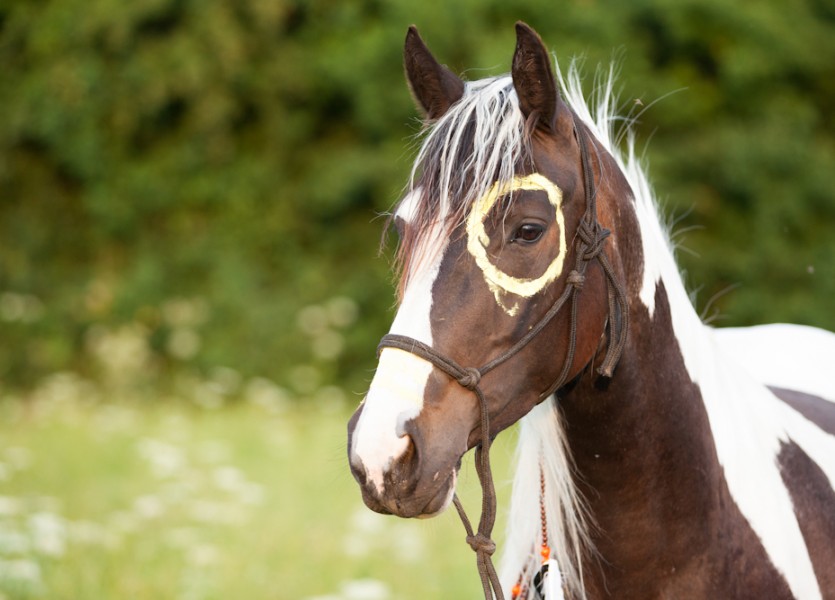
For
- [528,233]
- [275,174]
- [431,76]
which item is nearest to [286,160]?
[275,174]

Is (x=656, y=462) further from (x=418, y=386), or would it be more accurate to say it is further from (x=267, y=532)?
(x=267, y=532)

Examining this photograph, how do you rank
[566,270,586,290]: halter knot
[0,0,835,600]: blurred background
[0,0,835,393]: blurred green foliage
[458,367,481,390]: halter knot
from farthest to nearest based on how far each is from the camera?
[0,0,835,393]: blurred green foliage < [0,0,835,600]: blurred background < [566,270,586,290]: halter knot < [458,367,481,390]: halter knot

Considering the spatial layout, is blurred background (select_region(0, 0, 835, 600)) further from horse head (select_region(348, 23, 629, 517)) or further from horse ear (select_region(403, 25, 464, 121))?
horse head (select_region(348, 23, 629, 517))

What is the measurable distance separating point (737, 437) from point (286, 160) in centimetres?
1198

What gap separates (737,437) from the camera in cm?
214

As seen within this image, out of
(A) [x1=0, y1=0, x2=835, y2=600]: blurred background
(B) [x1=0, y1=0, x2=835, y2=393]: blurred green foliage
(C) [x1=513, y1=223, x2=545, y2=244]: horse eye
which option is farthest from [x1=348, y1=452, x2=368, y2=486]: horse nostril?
(B) [x1=0, y1=0, x2=835, y2=393]: blurred green foliage

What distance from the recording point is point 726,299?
1191cm

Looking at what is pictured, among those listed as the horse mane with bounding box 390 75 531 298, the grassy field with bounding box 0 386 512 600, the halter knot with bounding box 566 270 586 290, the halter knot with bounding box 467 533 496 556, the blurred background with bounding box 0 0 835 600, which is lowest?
the halter knot with bounding box 467 533 496 556

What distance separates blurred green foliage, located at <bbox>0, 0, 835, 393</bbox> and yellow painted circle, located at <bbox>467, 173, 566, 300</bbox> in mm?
9617

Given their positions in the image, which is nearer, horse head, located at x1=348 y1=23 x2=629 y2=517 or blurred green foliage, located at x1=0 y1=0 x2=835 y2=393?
horse head, located at x1=348 y1=23 x2=629 y2=517

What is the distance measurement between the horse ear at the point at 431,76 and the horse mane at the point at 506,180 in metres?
0.04

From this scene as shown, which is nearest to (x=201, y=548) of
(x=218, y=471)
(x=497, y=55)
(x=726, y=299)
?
(x=218, y=471)

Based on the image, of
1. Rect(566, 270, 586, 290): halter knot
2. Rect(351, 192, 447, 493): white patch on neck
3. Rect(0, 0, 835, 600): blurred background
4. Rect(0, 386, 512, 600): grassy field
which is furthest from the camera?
Rect(0, 0, 835, 600): blurred background

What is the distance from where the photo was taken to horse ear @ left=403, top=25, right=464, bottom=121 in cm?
206
